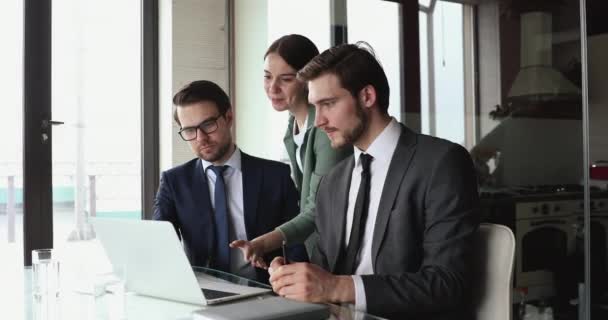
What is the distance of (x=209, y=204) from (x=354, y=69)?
64 cm

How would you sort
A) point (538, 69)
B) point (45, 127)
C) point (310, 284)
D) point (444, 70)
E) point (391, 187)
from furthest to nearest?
point (45, 127), point (444, 70), point (538, 69), point (391, 187), point (310, 284)

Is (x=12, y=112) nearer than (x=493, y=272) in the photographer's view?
No

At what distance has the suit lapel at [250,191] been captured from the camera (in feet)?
6.60

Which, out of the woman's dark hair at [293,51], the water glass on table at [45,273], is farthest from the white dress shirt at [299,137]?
the water glass on table at [45,273]

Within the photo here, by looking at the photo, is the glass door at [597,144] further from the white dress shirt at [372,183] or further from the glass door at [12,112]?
the glass door at [12,112]

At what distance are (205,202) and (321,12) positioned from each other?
2010 mm

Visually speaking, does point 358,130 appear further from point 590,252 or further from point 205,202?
point 590,252

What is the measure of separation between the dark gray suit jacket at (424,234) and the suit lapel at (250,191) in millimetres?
441

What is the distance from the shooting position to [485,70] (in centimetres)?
274

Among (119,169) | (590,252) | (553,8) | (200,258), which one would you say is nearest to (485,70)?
(553,8)

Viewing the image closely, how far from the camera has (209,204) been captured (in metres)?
1.99

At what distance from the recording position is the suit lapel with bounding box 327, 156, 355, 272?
1.66m

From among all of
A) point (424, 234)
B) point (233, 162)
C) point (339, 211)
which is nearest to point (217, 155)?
point (233, 162)

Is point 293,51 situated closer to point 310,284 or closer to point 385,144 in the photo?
point 385,144
